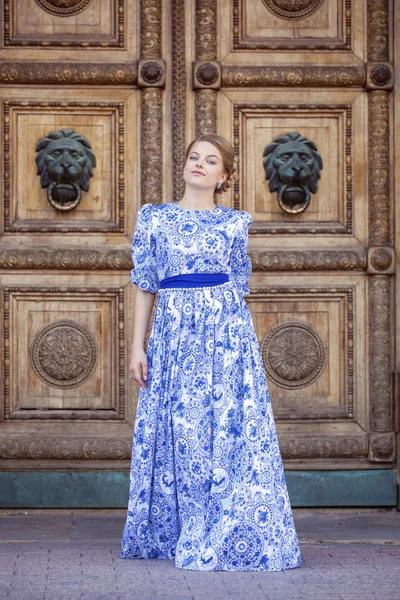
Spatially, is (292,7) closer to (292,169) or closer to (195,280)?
(292,169)

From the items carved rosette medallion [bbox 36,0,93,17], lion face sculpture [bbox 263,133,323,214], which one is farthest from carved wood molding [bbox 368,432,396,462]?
carved rosette medallion [bbox 36,0,93,17]

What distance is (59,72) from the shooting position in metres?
6.00

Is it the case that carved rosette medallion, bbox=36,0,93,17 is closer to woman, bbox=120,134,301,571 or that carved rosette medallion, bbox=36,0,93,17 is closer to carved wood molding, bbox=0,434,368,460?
woman, bbox=120,134,301,571

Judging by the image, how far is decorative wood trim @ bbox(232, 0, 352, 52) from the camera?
6094 millimetres

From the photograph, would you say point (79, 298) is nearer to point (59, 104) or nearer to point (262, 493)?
point (59, 104)

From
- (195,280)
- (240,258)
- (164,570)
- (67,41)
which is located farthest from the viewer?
(67,41)

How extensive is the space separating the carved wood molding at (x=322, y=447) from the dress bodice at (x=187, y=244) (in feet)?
4.39

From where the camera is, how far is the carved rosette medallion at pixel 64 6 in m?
6.04

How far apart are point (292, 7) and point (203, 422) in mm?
2401

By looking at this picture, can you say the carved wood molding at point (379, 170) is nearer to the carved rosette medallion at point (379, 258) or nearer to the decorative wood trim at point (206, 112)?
the carved rosette medallion at point (379, 258)

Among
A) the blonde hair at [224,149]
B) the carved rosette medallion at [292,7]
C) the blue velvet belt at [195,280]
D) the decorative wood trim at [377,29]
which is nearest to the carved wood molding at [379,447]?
the blue velvet belt at [195,280]

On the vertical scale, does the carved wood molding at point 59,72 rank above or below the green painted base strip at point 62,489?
above

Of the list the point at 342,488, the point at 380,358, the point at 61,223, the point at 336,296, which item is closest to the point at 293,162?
the point at 336,296

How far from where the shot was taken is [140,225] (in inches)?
191
